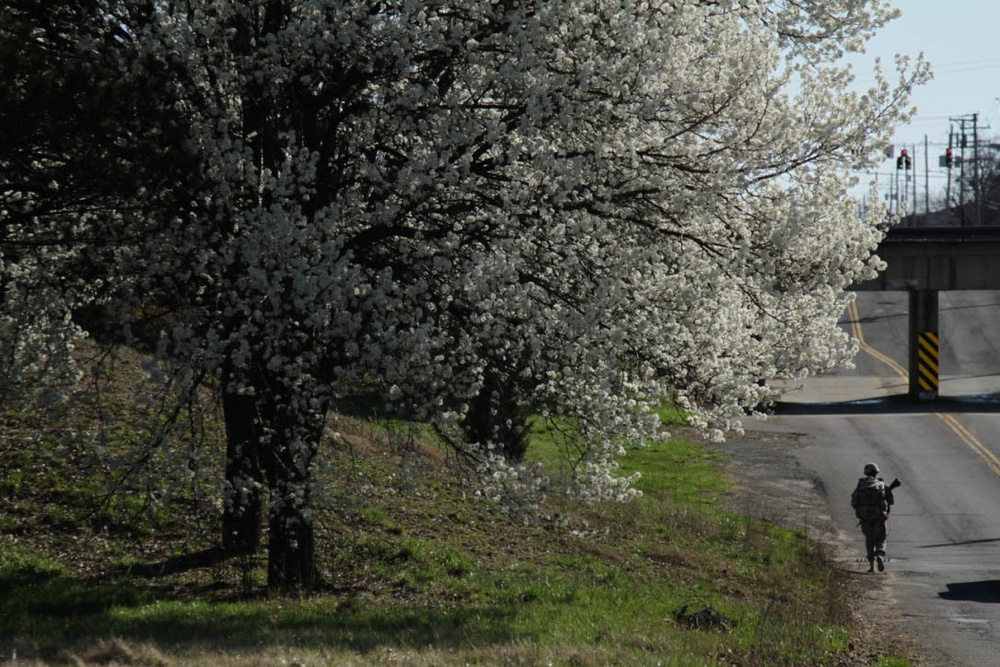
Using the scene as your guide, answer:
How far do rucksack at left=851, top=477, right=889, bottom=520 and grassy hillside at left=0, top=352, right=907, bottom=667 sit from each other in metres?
1.07

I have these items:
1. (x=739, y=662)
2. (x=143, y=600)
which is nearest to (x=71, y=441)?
(x=143, y=600)

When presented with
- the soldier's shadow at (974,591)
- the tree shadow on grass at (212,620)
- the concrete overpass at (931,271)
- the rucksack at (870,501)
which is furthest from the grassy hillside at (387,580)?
the concrete overpass at (931,271)

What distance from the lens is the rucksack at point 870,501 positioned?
→ 61.5ft

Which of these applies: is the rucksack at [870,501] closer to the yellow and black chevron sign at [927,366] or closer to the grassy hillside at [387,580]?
the grassy hillside at [387,580]

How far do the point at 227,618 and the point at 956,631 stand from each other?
28.9ft

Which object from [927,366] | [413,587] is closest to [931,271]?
[927,366]

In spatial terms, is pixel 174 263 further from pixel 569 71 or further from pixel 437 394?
pixel 569 71

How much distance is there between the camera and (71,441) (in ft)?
38.7

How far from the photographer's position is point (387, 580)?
48.7ft

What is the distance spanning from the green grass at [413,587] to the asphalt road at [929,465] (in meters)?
1.29

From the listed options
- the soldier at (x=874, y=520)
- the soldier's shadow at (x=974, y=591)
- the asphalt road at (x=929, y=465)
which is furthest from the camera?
the soldier at (x=874, y=520)

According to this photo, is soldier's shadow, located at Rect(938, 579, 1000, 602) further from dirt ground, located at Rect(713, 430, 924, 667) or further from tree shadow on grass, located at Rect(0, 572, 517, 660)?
tree shadow on grass, located at Rect(0, 572, 517, 660)

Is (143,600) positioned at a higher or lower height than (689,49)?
lower

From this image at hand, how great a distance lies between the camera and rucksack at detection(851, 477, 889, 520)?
18.7 meters
